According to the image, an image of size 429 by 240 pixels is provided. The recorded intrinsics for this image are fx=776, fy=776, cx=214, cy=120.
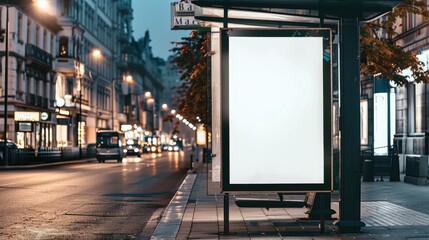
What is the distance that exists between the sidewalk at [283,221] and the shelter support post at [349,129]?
0.30 meters

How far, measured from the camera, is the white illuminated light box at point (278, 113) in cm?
1037

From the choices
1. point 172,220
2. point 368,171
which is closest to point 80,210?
point 172,220

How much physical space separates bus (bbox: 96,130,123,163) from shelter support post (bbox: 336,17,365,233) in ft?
163

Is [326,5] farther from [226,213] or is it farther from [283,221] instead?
[283,221]

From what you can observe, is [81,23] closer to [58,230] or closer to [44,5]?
[44,5]

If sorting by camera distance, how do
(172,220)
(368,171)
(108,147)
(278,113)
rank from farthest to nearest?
(108,147) → (368,171) → (172,220) → (278,113)

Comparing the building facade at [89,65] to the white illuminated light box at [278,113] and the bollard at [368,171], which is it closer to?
the bollard at [368,171]

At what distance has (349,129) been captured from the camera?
10594mm

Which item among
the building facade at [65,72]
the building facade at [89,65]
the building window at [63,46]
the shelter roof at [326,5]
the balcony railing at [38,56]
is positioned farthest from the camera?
the building window at [63,46]

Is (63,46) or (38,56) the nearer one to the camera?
(38,56)

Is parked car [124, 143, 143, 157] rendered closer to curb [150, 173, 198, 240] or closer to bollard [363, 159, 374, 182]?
bollard [363, 159, 374, 182]

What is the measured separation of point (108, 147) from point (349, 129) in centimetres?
5064

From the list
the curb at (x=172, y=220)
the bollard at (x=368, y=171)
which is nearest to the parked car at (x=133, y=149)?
the bollard at (x=368, y=171)

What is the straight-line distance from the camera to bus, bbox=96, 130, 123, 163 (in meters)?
59.6
